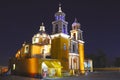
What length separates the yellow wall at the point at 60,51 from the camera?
128 ft

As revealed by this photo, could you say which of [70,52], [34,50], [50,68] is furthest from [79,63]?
[50,68]

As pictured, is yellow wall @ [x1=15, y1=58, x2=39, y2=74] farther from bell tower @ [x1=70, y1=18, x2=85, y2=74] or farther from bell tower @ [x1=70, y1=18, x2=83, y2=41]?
bell tower @ [x1=70, y1=18, x2=83, y2=41]

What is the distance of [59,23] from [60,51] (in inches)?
257

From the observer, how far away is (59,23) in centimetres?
4172

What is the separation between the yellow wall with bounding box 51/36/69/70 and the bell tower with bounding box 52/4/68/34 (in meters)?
2.14

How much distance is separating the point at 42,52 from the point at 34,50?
229 cm

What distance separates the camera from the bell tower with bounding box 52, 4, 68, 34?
41366mm

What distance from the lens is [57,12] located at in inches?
1698

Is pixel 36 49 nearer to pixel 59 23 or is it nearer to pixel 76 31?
pixel 59 23

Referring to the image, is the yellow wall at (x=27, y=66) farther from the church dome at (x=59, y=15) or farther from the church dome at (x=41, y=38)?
the church dome at (x=59, y=15)

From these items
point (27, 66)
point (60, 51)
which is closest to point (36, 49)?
point (60, 51)

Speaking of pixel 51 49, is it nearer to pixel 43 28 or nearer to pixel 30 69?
pixel 30 69

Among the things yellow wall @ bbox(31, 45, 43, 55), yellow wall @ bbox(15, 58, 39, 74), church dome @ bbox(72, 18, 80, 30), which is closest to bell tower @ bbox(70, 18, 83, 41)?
church dome @ bbox(72, 18, 80, 30)

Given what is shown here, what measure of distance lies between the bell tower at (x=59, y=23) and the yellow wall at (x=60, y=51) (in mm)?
2139
